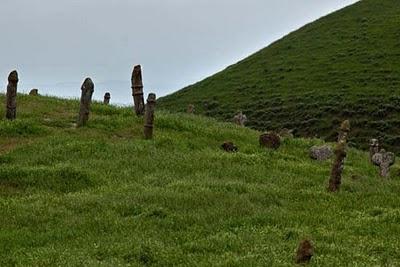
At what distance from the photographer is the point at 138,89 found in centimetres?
2988

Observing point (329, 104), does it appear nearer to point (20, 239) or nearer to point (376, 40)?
point (376, 40)

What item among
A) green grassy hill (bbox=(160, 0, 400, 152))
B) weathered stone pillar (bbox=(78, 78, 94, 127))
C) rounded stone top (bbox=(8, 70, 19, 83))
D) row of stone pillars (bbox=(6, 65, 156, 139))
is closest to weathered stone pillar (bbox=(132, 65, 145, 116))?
row of stone pillars (bbox=(6, 65, 156, 139))

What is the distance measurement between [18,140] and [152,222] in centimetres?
1064

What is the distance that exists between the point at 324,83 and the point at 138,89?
145ft

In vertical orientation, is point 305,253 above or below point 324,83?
below

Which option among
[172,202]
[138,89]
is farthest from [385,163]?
[172,202]

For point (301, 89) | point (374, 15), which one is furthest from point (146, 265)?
point (374, 15)

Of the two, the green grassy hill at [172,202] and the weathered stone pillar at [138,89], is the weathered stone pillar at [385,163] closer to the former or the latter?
the green grassy hill at [172,202]

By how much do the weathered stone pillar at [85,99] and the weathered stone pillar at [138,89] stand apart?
2436mm

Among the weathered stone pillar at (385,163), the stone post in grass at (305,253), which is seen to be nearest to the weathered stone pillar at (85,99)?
the weathered stone pillar at (385,163)

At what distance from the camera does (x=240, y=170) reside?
907 inches

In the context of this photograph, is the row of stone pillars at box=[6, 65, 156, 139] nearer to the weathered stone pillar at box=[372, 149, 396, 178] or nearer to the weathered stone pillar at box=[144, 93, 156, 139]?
the weathered stone pillar at box=[144, 93, 156, 139]

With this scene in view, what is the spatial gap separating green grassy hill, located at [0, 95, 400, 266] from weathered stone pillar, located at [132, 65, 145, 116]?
47.5 inches

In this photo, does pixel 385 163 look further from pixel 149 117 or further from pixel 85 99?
pixel 85 99
